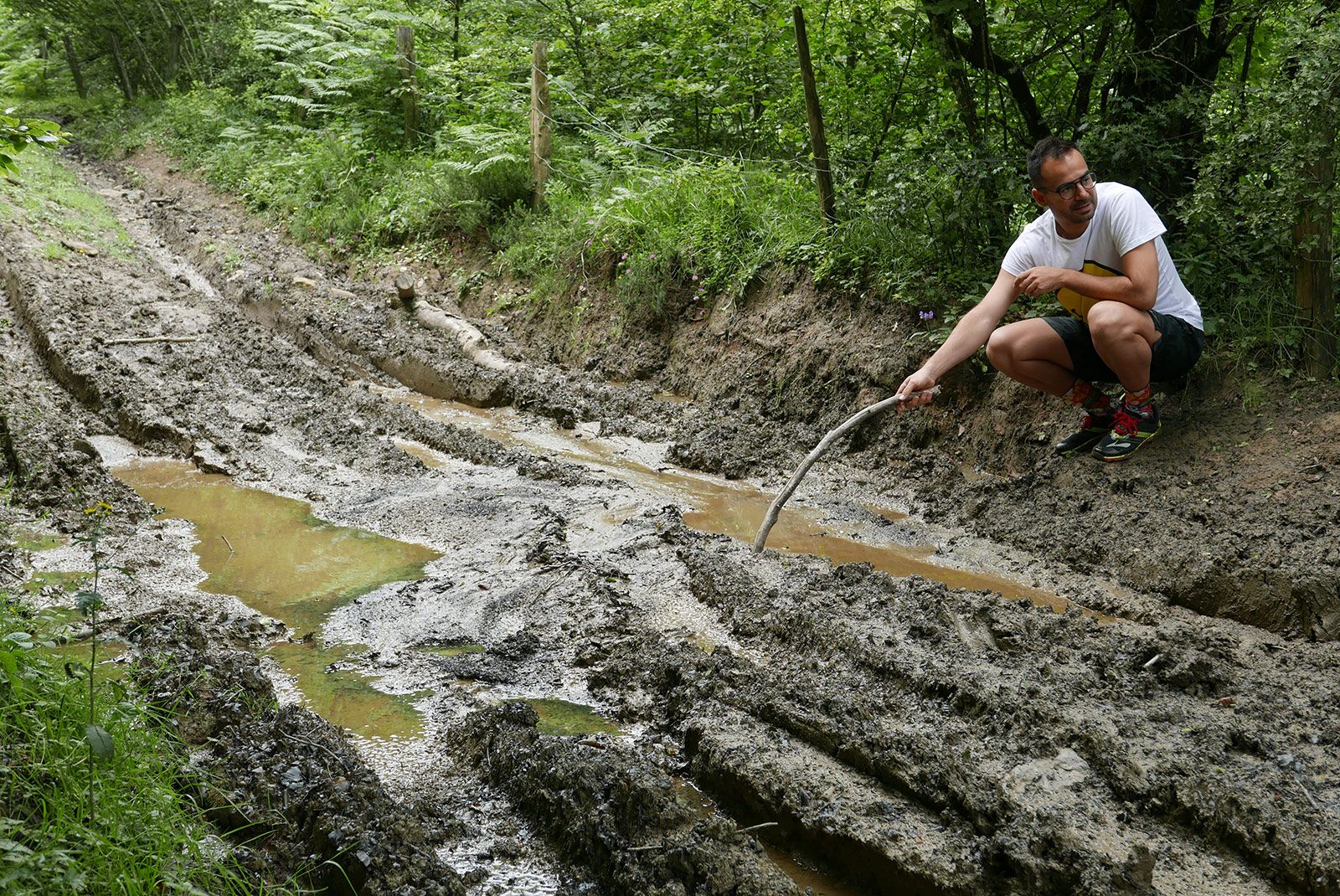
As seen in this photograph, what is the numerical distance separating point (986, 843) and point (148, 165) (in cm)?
2131

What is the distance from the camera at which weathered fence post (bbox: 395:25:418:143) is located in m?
14.5

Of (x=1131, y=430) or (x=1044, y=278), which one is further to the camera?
(x=1131, y=430)

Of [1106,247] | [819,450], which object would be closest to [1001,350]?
[1106,247]

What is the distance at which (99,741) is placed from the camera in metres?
2.31

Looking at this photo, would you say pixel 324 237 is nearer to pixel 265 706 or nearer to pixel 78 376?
pixel 78 376

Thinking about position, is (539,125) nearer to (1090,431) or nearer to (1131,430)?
(1090,431)

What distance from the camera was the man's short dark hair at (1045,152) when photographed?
4922mm

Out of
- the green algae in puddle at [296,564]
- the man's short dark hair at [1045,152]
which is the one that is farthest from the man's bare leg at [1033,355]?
the green algae in puddle at [296,564]

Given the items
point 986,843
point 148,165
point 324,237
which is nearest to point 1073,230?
point 986,843

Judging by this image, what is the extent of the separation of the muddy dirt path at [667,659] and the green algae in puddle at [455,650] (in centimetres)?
2

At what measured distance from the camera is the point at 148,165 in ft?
63.8

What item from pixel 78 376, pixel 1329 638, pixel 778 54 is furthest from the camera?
pixel 778 54

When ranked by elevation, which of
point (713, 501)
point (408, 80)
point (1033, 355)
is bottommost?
point (713, 501)

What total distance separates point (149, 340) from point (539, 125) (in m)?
4.78
